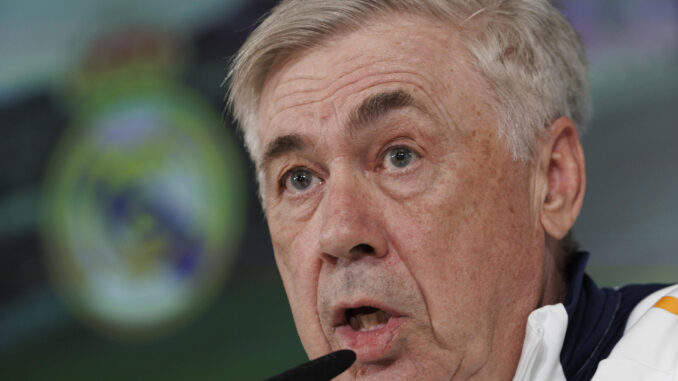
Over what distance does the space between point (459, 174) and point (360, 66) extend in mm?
270


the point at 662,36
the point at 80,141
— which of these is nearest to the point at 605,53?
the point at 662,36

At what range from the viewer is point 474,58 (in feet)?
4.76

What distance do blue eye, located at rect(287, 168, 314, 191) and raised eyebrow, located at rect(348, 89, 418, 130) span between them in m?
0.17

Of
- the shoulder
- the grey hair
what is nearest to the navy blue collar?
the shoulder

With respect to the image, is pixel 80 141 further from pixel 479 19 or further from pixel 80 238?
pixel 479 19

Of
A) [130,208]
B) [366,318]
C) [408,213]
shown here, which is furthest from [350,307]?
[130,208]

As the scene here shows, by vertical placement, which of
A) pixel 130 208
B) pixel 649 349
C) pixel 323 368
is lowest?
pixel 649 349

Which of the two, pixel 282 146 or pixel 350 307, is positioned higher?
pixel 282 146

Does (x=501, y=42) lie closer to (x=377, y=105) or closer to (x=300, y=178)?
(x=377, y=105)

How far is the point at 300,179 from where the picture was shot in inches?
61.3

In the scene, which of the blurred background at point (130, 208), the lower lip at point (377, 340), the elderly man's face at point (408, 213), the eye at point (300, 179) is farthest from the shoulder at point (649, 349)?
the blurred background at point (130, 208)

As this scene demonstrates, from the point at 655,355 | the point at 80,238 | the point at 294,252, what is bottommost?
the point at 655,355

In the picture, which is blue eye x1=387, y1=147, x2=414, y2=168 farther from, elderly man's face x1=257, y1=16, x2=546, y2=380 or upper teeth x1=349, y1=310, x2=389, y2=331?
upper teeth x1=349, y1=310, x2=389, y2=331

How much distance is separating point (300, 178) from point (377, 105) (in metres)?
0.24
